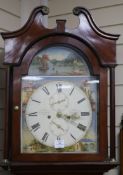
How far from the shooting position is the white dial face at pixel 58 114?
1.48 m

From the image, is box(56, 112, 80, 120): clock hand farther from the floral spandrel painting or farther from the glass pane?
the floral spandrel painting

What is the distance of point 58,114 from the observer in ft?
4.89

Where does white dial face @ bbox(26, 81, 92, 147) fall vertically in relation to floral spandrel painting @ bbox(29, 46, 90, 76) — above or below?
below

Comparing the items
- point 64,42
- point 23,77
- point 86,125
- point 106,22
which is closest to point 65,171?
point 86,125

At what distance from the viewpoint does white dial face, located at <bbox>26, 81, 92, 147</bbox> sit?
1478 mm

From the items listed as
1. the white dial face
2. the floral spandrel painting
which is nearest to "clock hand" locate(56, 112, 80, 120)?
the white dial face

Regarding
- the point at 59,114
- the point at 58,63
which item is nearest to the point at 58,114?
the point at 59,114

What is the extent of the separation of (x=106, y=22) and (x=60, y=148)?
0.72 metres

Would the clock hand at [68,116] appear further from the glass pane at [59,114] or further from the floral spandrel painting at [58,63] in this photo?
the floral spandrel painting at [58,63]

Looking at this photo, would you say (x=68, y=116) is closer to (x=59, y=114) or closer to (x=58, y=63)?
(x=59, y=114)

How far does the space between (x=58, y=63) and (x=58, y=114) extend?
0.73 feet

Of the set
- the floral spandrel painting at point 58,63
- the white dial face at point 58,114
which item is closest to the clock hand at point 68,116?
the white dial face at point 58,114

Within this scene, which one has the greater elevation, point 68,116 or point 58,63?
point 58,63

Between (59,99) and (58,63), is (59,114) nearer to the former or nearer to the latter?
(59,99)
